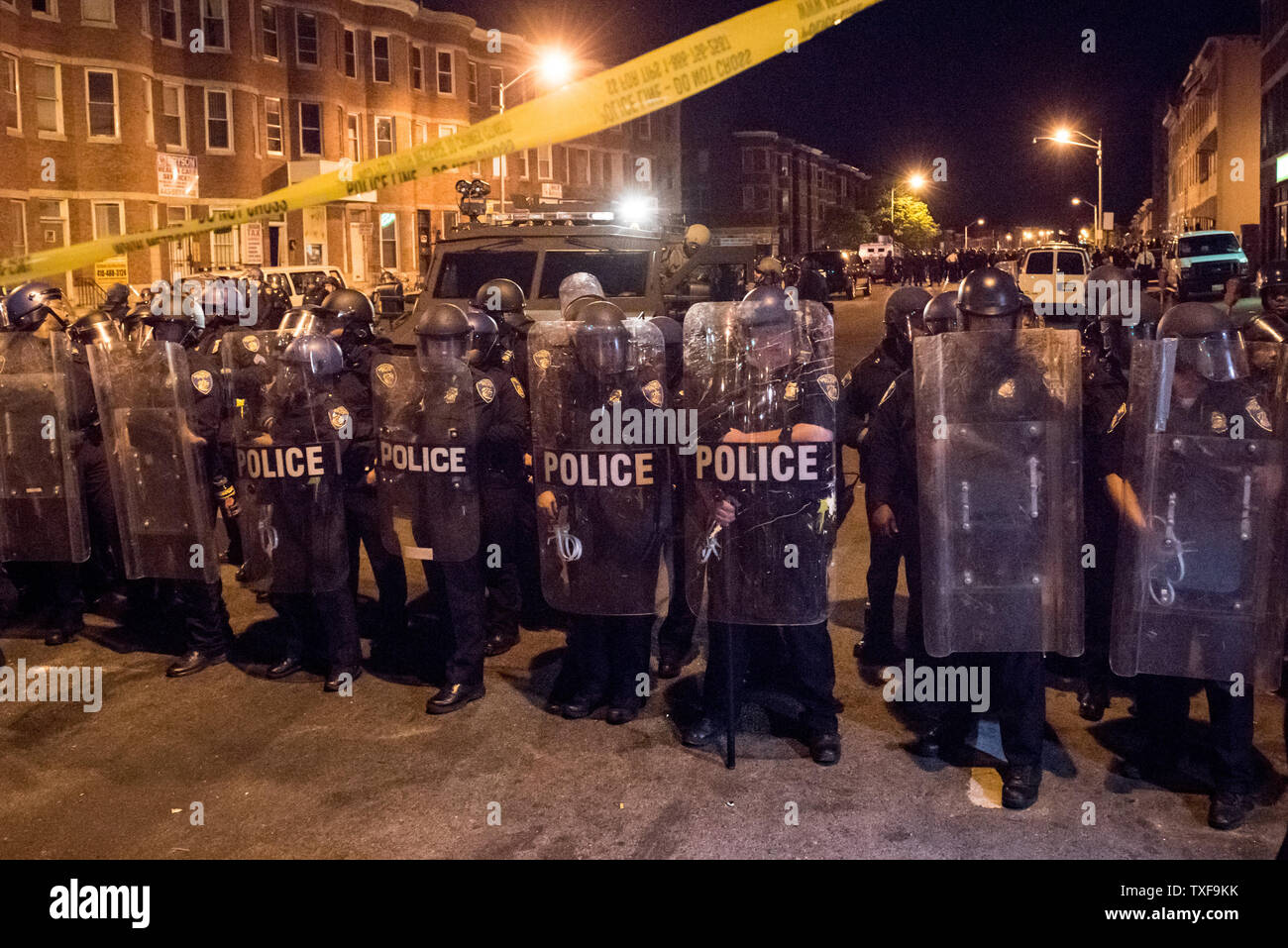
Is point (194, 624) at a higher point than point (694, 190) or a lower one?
lower

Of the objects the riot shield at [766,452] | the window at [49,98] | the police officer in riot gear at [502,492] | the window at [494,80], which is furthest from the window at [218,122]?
the riot shield at [766,452]

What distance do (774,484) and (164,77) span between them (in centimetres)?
3314

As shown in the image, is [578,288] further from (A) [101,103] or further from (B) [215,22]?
(B) [215,22]

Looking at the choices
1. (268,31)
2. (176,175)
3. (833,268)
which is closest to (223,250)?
(176,175)

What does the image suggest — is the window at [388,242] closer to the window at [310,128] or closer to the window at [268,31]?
the window at [310,128]

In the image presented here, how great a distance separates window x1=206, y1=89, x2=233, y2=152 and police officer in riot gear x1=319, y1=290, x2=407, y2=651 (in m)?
30.2

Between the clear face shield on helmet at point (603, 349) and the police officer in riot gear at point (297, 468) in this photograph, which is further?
the police officer in riot gear at point (297, 468)

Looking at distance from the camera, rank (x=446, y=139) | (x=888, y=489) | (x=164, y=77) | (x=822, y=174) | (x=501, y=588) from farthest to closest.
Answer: (x=822, y=174) < (x=164, y=77) < (x=501, y=588) < (x=888, y=489) < (x=446, y=139)

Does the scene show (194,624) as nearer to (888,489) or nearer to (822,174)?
(888,489)

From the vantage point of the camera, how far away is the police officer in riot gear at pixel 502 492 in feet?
20.1

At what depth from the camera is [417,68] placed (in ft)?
142

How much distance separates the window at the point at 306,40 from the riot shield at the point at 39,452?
33.6 metres

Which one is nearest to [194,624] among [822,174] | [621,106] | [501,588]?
[501,588]

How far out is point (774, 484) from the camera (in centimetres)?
492
